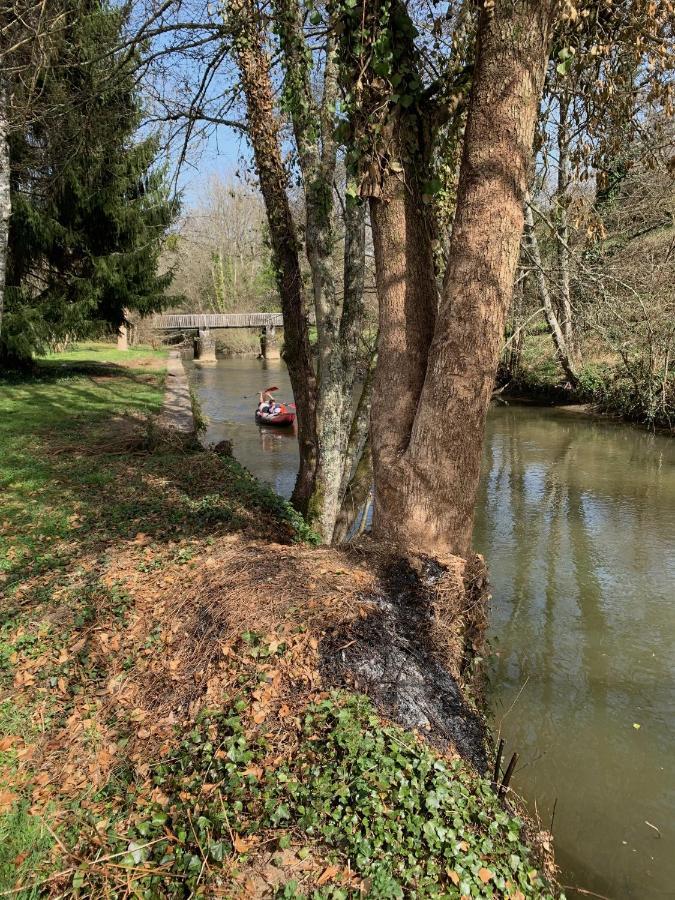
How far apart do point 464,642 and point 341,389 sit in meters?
3.80

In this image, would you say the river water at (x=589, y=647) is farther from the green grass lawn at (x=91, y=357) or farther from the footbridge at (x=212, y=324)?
the footbridge at (x=212, y=324)

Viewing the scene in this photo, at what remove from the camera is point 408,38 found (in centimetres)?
339

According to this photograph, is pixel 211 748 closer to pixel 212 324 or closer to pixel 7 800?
pixel 7 800

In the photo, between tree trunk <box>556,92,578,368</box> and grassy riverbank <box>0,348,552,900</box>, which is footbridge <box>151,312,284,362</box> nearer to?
tree trunk <box>556,92,578,368</box>

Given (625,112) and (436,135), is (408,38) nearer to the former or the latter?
(436,135)

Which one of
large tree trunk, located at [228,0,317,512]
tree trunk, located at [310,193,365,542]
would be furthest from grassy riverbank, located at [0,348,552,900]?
large tree trunk, located at [228,0,317,512]

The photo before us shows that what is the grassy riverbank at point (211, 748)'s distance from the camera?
90.5 inches

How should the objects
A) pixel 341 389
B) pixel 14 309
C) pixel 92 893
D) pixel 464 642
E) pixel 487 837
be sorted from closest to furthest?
pixel 92 893 < pixel 487 837 < pixel 464 642 < pixel 341 389 < pixel 14 309

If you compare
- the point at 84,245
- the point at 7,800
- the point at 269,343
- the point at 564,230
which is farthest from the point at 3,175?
the point at 269,343

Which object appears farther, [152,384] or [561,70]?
[152,384]

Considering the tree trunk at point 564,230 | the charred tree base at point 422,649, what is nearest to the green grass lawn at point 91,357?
the tree trunk at point 564,230

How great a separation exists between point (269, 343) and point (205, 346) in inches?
165

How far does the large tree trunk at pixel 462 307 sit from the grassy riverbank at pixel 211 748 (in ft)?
2.00

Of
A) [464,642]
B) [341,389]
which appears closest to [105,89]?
[341,389]
